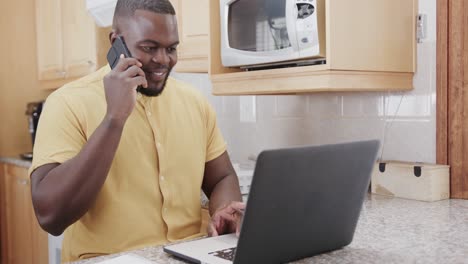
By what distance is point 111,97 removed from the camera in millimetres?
1340

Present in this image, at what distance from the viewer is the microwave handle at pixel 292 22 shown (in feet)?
5.42

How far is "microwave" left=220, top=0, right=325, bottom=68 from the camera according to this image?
1621mm

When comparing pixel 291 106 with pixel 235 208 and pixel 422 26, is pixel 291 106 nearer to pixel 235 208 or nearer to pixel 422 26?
pixel 422 26

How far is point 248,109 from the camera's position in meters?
2.54

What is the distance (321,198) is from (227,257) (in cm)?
22

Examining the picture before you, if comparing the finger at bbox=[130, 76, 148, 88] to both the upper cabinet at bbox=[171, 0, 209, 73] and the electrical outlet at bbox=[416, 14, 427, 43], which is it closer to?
the upper cabinet at bbox=[171, 0, 209, 73]

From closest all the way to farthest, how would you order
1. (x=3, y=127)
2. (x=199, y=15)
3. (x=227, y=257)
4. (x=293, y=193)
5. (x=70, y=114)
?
(x=293, y=193)
(x=227, y=257)
(x=70, y=114)
(x=199, y=15)
(x=3, y=127)

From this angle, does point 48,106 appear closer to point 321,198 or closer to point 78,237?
point 78,237

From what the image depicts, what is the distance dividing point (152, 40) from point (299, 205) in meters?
0.69

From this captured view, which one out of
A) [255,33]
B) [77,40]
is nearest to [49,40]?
[77,40]

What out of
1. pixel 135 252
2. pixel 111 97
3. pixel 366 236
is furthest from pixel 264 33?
pixel 135 252

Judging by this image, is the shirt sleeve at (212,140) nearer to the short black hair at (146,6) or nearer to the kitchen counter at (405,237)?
the short black hair at (146,6)

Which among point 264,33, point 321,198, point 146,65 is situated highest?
point 264,33

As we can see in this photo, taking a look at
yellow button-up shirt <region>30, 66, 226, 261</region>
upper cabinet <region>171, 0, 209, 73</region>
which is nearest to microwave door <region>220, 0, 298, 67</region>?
upper cabinet <region>171, 0, 209, 73</region>
